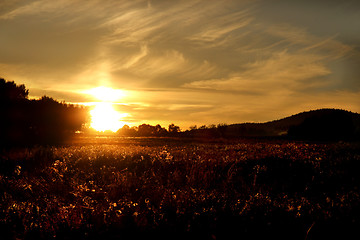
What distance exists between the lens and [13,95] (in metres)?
37.2

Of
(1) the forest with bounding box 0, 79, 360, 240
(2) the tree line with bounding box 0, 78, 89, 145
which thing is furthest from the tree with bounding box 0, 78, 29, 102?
(1) the forest with bounding box 0, 79, 360, 240

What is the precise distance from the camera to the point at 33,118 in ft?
130

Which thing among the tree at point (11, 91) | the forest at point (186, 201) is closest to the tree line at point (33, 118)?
the tree at point (11, 91)

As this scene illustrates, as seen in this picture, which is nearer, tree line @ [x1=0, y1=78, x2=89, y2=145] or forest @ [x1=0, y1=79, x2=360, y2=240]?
forest @ [x1=0, y1=79, x2=360, y2=240]

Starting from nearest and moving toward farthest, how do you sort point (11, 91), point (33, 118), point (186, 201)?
point (186, 201) < point (11, 91) < point (33, 118)

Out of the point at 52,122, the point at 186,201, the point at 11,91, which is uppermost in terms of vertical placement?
the point at 11,91

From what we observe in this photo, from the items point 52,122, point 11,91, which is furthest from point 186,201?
point 52,122

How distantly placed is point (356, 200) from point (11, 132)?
38.0 meters

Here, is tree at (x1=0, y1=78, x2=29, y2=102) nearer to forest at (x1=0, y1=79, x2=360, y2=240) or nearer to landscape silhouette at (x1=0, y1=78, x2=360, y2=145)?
landscape silhouette at (x1=0, y1=78, x2=360, y2=145)

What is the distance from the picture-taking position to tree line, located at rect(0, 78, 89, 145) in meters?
35.4

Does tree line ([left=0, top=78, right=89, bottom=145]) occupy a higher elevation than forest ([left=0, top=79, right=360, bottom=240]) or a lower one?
higher

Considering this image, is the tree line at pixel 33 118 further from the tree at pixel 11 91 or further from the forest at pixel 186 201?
the forest at pixel 186 201

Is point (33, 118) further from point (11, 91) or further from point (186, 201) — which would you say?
point (186, 201)

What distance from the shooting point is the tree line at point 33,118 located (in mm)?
35438
